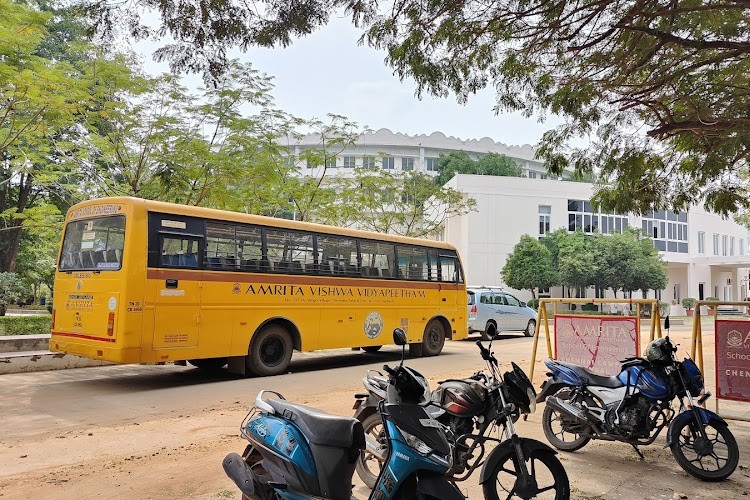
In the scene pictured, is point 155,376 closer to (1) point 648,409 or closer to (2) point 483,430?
(2) point 483,430

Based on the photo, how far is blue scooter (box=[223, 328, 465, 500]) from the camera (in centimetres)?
313

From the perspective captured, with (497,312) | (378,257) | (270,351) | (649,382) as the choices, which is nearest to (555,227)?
(497,312)

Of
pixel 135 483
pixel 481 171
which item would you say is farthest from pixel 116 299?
pixel 481 171

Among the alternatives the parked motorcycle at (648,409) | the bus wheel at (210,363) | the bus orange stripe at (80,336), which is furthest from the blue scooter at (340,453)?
the bus wheel at (210,363)

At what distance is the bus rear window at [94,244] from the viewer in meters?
8.73

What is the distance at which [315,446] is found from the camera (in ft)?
10.8

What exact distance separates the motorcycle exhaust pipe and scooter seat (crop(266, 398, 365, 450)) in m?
2.63

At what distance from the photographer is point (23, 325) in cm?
1424

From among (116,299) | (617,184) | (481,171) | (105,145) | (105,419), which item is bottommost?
(105,419)

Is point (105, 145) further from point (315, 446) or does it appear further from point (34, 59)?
point (315, 446)

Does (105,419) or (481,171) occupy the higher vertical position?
(481,171)

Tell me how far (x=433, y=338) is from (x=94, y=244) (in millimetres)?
8277

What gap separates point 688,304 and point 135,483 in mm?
45286

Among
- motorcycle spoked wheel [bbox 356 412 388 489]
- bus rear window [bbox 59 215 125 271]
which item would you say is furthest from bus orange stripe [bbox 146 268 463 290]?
motorcycle spoked wheel [bbox 356 412 388 489]
